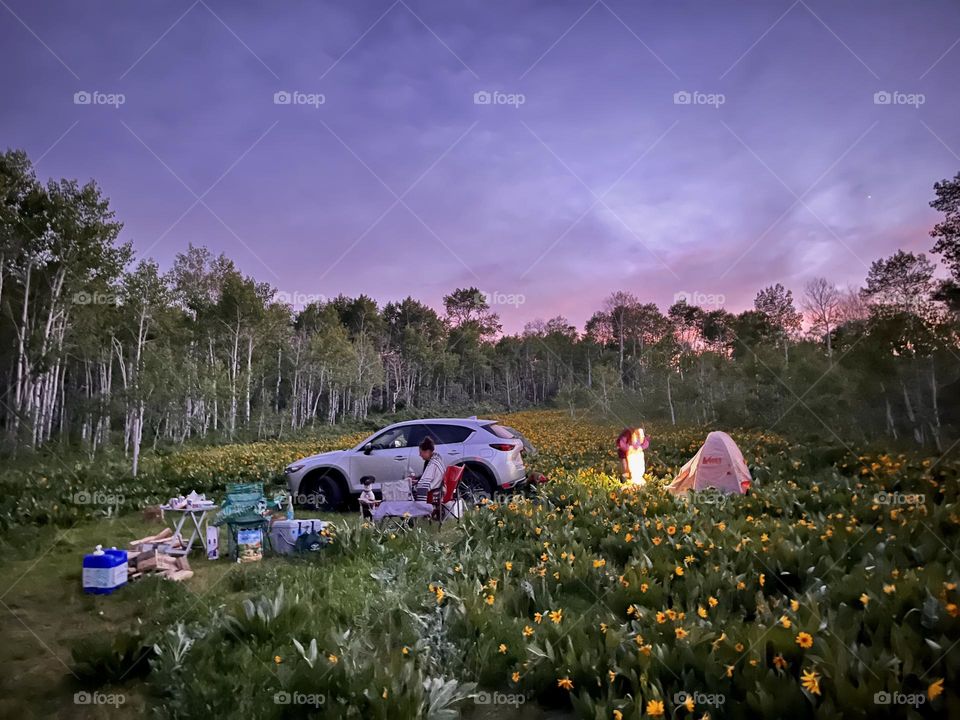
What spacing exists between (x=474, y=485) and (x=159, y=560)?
4065mm

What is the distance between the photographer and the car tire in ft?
27.2

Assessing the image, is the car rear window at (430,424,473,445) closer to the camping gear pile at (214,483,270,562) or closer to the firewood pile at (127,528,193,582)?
the camping gear pile at (214,483,270,562)

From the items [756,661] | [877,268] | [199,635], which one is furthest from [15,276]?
[877,268]

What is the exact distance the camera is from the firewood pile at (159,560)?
17.3 feet

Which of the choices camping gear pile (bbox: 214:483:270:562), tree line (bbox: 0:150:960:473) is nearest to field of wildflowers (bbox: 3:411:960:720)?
camping gear pile (bbox: 214:483:270:562)

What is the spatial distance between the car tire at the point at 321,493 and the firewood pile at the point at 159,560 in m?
2.52

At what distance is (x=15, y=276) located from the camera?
1113cm

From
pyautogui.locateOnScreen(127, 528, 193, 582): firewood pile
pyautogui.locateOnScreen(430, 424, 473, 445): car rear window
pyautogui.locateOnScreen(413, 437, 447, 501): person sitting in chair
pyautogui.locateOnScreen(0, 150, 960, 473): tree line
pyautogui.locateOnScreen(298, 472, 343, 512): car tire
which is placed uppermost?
pyautogui.locateOnScreen(0, 150, 960, 473): tree line

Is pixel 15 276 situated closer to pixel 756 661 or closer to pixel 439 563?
pixel 439 563

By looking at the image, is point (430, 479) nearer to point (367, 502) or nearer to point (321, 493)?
point (367, 502)

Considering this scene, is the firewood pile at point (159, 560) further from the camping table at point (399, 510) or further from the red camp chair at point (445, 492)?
the red camp chair at point (445, 492)

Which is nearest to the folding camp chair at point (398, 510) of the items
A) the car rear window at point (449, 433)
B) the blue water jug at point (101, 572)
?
the car rear window at point (449, 433)

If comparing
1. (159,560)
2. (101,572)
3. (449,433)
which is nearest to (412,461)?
(449,433)

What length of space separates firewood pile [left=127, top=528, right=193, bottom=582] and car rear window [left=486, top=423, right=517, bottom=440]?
4190 mm
